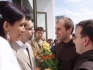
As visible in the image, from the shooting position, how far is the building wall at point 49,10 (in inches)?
340

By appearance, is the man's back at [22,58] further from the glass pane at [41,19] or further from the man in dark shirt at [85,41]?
the glass pane at [41,19]

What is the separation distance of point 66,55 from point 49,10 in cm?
725

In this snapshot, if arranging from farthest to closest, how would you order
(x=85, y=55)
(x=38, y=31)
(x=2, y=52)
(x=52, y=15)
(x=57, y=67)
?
(x=52, y=15) → (x=38, y=31) → (x=57, y=67) → (x=85, y=55) → (x=2, y=52)

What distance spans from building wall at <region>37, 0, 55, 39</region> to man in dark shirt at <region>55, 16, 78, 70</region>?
667cm

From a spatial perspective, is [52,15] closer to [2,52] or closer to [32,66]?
[32,66]

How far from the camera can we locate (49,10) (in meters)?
8.82

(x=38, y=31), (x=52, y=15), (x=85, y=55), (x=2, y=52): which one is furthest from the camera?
(x=52, y=15)

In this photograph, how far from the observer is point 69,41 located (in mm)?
1787

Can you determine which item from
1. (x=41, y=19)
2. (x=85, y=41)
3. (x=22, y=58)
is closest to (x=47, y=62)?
(x=22, y=58)

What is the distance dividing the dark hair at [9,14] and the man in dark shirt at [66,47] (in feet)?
2.25

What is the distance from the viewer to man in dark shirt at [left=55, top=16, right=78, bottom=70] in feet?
5.40

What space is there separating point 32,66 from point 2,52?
1012mm

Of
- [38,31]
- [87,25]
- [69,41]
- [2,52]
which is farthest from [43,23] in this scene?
[2,52]

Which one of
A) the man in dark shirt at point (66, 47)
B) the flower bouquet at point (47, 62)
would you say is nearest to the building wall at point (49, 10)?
the man in dark shirt at point (66, 47)
